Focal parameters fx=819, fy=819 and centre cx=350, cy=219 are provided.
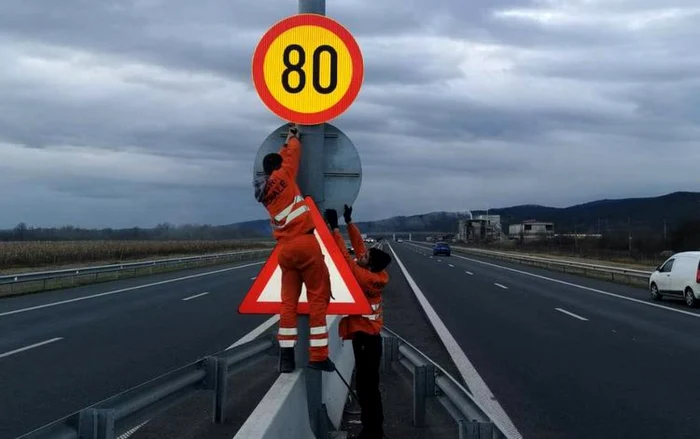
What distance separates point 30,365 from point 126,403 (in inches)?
312

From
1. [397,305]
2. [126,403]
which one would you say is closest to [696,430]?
[126,403]

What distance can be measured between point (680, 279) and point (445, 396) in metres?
A: 20.4

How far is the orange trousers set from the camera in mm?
5523

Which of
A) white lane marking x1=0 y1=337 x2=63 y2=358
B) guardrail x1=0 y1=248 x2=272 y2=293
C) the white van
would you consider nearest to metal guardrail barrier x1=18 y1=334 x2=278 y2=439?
white lane marking x1=0 y1=337 x2=63 y2=358

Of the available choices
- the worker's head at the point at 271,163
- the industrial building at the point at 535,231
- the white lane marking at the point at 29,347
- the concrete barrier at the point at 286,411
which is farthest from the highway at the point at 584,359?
the industrial building at the point at 535,231

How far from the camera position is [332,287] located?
5855mm

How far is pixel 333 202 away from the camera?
6.03 meters

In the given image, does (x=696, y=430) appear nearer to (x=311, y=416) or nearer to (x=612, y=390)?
(x=612, y=390)

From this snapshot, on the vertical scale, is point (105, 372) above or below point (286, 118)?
below

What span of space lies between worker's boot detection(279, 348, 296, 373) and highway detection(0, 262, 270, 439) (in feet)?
11.4

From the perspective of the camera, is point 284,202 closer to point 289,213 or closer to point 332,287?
point 289,213

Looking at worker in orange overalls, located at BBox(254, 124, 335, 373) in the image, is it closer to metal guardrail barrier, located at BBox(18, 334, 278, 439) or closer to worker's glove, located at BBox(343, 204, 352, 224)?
worker's glove, located at BBox(343, 204, 352, 224)

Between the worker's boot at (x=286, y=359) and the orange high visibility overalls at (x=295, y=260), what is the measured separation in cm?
4

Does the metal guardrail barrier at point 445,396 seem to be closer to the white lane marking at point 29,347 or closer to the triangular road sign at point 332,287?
the triangular road sign at point 332,287
